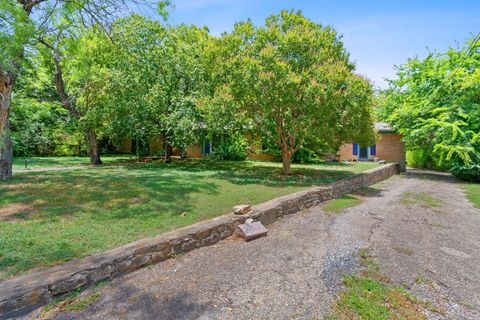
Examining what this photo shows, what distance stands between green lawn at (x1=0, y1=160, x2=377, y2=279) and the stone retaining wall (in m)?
0.39

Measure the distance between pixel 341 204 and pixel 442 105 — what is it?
11.6 meters

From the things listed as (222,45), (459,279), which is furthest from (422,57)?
(459,279)

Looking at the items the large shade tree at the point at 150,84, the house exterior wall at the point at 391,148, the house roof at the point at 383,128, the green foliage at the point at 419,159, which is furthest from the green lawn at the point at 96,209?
the green foliage at the point at 419,159

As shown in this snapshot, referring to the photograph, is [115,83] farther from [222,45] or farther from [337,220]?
[337,220]

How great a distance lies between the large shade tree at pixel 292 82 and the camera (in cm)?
909

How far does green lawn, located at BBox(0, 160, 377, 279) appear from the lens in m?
3.95

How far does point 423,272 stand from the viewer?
4.08 metres

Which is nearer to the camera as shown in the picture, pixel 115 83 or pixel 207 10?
pixel 207 10

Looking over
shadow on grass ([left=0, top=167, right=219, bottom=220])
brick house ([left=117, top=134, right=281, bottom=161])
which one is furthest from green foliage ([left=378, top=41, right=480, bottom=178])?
shadow on grass ([left=0, top=167, right=219, bottom=220])

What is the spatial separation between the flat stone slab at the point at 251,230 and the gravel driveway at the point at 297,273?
15 centimetres

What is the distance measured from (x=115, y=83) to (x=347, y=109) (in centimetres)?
1087

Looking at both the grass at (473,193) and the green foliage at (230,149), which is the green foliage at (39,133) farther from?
the grass at (473,193)

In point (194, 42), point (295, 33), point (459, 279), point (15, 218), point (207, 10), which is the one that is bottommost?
point (459, 279)

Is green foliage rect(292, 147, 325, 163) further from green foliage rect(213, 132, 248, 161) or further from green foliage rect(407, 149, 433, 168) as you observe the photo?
green foliage rect(407, 149, 433, 168)
